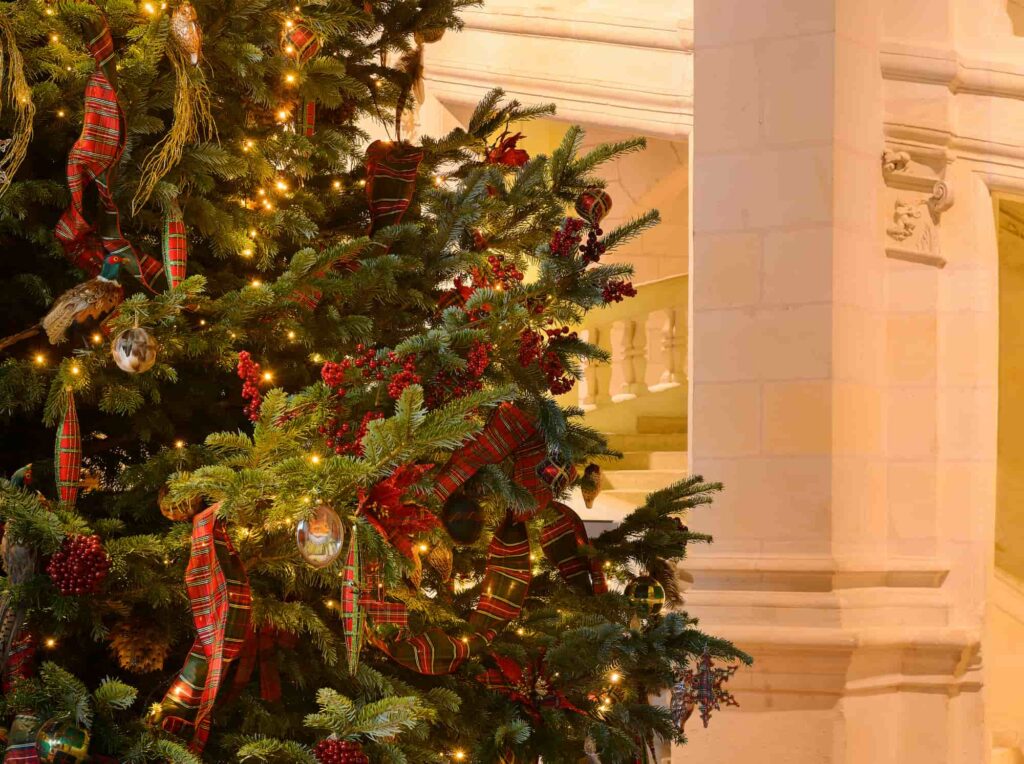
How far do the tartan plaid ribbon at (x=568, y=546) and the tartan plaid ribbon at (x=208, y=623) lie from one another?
64 cm

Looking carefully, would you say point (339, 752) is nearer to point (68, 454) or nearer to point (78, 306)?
point (68, 454)

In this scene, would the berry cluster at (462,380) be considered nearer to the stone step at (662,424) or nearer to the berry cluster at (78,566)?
the berry cluster at (78,566)

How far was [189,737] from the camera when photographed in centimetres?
154

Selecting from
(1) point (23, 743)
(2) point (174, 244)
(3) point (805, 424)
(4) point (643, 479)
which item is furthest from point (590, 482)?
(4) point (643, 479)

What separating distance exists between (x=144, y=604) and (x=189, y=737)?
0.76 ft

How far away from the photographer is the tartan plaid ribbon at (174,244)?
1.73m

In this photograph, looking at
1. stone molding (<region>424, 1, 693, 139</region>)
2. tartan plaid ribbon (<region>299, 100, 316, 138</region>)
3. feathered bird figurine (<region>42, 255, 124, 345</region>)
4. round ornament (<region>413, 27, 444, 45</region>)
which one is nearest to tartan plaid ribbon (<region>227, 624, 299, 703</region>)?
feathered bird figurine (<region>42, 255, 124, 345</region>)

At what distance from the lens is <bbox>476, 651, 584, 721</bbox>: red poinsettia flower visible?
1.89 m

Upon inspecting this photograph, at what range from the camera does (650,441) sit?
6.66 m

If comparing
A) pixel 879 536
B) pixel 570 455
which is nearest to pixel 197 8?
pixel 570 455

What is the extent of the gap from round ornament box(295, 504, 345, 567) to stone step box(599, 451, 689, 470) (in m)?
4.93

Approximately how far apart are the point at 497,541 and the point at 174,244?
2.16 ft

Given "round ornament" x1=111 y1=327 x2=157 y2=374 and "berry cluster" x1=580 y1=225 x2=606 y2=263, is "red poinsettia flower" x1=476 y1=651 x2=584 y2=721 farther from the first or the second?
"round ornament" x1=111 y1=327 x2=157 y2=374

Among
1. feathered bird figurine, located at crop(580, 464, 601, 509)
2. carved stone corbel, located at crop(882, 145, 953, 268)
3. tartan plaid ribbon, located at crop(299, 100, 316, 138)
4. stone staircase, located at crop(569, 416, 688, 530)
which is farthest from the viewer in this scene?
stone staircase, located at crop(569, 416, 688, 530)
